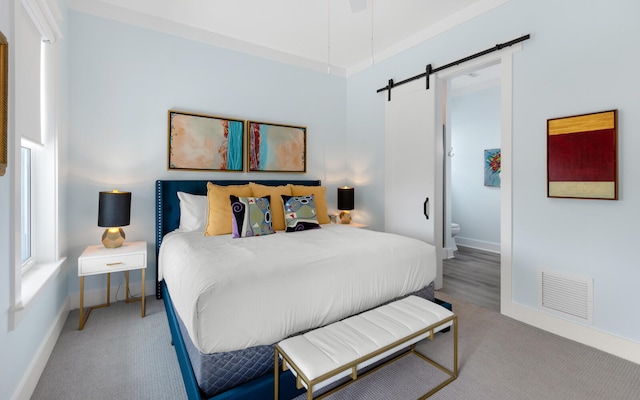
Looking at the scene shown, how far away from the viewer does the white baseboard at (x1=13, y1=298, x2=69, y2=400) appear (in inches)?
63.7

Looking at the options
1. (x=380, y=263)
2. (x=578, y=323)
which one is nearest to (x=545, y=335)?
(x=578, y=323)

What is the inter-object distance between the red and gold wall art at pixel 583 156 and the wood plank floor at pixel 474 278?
4.38 feet

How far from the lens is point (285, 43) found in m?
3.84

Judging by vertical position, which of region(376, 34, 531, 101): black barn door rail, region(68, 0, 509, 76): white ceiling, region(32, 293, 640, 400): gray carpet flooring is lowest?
region(32, 293, 640, 400): gray carpet flooring

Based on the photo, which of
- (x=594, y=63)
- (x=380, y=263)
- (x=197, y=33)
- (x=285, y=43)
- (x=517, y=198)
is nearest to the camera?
(x=380, y=263)

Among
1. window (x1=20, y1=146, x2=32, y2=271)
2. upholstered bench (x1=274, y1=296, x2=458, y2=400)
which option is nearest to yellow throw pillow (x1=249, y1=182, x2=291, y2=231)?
upholstered bench (x1=274, y1=296, x2=458, y2=400)

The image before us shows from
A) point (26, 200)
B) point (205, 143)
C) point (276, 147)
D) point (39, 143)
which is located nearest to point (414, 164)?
point (276, 147)

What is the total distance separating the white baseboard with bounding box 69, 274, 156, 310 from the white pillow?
783 millimetres

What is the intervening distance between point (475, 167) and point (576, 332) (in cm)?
386

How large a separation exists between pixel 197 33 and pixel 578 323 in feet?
15.3

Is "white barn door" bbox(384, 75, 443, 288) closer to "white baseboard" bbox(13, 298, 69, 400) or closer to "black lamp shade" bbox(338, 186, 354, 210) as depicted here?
"black lamp shade" bbox(338, 186, 354, 210)

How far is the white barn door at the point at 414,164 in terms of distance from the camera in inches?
136

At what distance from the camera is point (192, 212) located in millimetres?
3121

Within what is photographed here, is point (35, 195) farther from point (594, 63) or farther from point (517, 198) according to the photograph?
point (594, 63)
